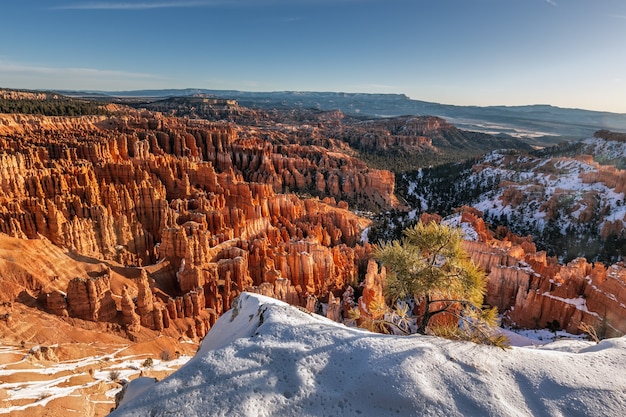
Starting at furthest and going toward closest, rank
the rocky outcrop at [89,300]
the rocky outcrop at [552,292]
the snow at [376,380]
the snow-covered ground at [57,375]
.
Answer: the rocky outcrop at [552,292] < the rocky outcrop at [89,300] < the snow-covered ground at [57,375] < the snow at [376,380]

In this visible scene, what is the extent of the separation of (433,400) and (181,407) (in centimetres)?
367

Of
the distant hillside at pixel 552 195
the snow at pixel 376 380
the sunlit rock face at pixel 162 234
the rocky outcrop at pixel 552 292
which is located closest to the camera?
the snow at pixel 376 380

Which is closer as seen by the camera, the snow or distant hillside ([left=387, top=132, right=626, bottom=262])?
the snow

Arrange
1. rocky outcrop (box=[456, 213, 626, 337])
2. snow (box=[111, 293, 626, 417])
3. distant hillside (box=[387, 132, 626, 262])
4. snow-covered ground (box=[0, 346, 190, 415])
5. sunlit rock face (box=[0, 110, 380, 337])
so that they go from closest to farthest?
snow (box=[111, 293, 626, 417])
snow-covered ground (box=[0, 346, 190, 415])
sunlit rock face (box=[0, 110, 380, 337])
rocky outcrop (box=[456, 213, 626, 337])
distant hillside (box=[387, 132, 626, 262])

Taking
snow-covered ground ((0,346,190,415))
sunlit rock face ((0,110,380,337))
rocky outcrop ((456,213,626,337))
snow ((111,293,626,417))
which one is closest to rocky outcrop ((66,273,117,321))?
sunlit rock face ((0,110,380,337))

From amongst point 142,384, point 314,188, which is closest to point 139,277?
point 142,384

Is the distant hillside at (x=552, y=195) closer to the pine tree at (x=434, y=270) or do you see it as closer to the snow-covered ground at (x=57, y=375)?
the pine tree at (x=434, y=270)

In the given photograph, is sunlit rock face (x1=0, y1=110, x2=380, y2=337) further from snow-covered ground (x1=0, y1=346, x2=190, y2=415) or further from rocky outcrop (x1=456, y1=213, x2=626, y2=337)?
rocky outcrop (x1=456, y1=213, x2=626, y2=337)

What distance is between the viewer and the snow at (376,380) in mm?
5227

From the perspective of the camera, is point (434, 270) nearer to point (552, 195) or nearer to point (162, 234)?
point (162, 234)

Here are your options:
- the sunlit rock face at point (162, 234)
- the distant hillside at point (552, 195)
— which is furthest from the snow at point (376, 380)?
the distant hillside at point (552, 195)

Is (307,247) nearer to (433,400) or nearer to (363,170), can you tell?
(433,400)

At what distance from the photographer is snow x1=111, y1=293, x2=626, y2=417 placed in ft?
17.1

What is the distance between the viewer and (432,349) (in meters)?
6.60
